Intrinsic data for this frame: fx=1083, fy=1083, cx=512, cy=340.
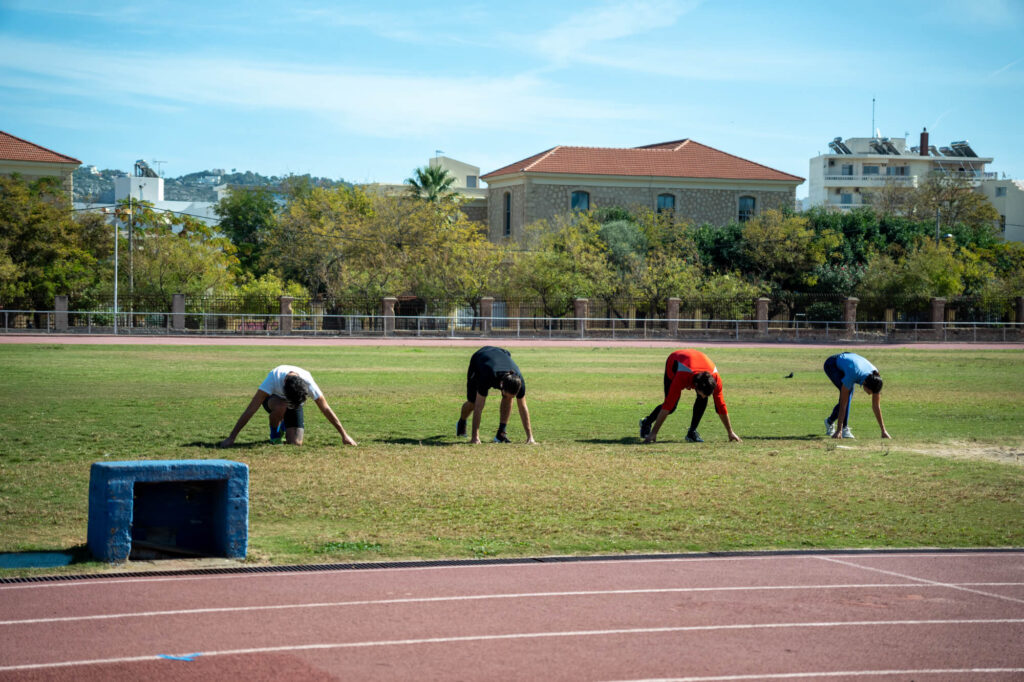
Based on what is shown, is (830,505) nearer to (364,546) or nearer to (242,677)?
(364,546)

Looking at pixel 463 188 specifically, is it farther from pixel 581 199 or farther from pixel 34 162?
pixel 34 162

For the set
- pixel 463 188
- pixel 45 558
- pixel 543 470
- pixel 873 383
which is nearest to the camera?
pixel 45 558

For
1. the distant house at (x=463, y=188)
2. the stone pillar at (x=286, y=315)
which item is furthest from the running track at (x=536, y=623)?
the distant house at (x=463, y=188)

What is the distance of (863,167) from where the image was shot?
124938 millimetres

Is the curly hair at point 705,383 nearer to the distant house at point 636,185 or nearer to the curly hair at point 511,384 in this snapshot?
the curly hair at point 511,384

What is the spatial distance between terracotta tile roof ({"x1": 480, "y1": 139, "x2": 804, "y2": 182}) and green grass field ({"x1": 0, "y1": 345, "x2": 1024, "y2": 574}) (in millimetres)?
53439

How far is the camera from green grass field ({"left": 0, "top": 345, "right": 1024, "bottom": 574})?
9.47 meters

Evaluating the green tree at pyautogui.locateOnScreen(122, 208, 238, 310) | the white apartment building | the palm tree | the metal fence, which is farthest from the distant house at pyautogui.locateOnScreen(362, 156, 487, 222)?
the white apartment building

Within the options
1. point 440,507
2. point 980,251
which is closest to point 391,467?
point 440,507

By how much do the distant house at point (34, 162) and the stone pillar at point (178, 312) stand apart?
2353 cm

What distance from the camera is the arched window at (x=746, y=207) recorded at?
79.2 metres

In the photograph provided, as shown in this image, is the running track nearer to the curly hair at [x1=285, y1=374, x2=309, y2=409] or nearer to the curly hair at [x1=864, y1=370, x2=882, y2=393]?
the curly hair at [x1=285, y1=374, x2=309, y2=409]

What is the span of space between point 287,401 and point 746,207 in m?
69.9

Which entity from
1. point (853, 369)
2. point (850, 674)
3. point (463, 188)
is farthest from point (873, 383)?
point (463, 188)
